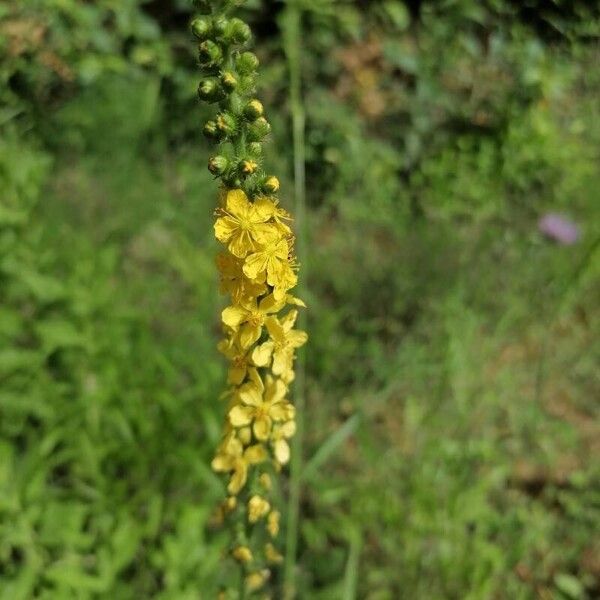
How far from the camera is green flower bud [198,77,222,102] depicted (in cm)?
145

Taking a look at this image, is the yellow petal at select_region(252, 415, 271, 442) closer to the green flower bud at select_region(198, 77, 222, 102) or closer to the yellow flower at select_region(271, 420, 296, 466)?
the yellow flower at select_region(271, 420, 296, 466)

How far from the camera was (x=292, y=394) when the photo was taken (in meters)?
3.30

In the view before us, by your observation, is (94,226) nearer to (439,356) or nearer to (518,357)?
(439,356)

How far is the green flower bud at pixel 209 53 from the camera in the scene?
1.45 m

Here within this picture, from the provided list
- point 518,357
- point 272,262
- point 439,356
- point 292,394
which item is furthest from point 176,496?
point 518,357

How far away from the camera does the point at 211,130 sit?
1.44m

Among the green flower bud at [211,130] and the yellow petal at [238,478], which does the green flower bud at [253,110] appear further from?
the yellow petal at [238,478]

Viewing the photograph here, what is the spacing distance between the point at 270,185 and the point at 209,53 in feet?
0.94

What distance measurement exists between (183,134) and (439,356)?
2577mm

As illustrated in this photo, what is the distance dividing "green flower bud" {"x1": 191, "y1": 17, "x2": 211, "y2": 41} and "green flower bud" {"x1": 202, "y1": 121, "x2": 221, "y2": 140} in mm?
178

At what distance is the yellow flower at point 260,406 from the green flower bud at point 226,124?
21.0 inches

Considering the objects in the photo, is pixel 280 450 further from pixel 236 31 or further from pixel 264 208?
pixel 236 31

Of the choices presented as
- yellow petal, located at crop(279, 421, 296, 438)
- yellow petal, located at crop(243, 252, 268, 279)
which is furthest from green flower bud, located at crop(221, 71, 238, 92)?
yellow petal, located at crop(279, 421, 296, 438)

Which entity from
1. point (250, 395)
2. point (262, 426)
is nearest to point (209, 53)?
point (250, 395)
